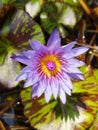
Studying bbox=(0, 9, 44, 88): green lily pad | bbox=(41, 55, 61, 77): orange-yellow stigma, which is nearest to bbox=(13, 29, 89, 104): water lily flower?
bbox=(41, 55, 61, 77): orange-yellow stigma

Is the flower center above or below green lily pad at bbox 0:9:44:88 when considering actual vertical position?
below

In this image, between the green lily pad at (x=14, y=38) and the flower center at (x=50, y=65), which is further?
the green lily pad at (x=14, y=38)

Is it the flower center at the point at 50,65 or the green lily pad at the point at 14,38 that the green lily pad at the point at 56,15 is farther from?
the flower center at the point at 50,65

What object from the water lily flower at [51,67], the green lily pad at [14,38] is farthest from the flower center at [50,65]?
the green lily pad at [14,38]

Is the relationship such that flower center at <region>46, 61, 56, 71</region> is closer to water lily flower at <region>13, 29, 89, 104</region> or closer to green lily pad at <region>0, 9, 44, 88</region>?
water lily flower at <region>13, 29, 89, 104</region>

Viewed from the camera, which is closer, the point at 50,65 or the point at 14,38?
the point at 50,65

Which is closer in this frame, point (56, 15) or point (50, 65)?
point (50, 65)

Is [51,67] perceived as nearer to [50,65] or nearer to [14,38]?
[50,65]

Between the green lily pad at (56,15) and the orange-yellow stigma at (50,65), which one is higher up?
the green lily pad at (56,15)

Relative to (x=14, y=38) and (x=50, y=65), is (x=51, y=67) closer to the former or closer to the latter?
(x=50, y=65)

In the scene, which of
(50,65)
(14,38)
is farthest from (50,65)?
(14,38)
